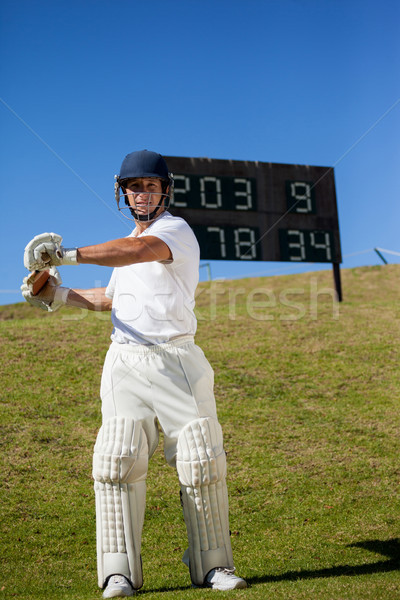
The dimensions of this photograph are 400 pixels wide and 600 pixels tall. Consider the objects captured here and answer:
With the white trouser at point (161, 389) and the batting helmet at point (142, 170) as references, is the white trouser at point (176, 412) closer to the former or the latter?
the white trouser at point (161, 389)

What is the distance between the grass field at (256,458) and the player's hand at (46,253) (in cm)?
190

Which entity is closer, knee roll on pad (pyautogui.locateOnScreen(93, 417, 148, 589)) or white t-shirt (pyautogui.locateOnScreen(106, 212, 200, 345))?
knee roll on pad (pyautogui.locateOnScreen(93, 417, 148, 589))

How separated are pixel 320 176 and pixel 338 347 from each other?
5.64 m

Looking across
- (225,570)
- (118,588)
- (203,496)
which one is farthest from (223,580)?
(118,588)

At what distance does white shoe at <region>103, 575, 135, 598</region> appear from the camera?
3395 millimetres

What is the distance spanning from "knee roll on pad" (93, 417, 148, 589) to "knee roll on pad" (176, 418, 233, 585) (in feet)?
0.86

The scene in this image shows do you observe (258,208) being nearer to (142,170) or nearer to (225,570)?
(142,170)

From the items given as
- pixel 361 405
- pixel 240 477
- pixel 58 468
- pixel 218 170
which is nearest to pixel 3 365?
pixel 58 468

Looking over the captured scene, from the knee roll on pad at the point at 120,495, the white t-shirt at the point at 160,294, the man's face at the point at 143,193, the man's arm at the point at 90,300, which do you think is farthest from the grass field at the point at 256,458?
the man's face at the point at 143,193

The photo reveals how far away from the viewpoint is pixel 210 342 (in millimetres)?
11328

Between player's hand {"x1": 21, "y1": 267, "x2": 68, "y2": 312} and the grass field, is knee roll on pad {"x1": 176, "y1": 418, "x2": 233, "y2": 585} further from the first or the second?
player's hand {"x1": 21, "y1": 267, "x2": 68, "y2": 312}

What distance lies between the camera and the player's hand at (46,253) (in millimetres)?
3541

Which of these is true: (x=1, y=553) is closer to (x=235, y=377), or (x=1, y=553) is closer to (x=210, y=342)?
(x=235, y=377)

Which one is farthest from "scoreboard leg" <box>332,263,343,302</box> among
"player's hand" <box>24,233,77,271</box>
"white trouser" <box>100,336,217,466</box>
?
"player's hand" <box>24,233,77,271</box>
